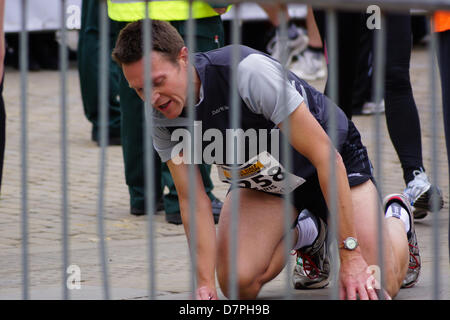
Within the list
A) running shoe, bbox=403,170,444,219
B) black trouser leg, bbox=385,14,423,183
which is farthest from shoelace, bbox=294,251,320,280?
black trouser leg, bbox=385,14,423,183

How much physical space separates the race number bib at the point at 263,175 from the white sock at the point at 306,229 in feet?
0.61

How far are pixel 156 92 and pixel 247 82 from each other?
0.34 metres

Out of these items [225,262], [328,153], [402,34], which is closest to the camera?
[328,153]

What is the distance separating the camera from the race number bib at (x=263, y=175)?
3.84 meters

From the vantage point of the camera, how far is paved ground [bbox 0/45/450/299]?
4.19m

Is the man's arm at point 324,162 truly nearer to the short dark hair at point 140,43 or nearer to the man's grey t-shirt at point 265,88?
the man's grey t-shirt at point 265,88

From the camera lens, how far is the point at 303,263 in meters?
4.29

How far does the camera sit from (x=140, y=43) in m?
3.42

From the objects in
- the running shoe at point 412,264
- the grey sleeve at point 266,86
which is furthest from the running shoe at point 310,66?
the grey sleeve at point 266,86

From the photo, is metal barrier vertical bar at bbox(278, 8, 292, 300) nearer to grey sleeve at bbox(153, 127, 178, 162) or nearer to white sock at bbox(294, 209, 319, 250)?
grey sleeve at bbox(153, 127, 178, 162)

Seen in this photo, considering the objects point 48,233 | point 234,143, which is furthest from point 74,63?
point 234,143

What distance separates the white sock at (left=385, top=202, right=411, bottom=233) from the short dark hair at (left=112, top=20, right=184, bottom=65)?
51.4 inches

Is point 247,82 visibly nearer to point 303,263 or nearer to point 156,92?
point 156,92

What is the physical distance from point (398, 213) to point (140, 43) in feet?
4.94
